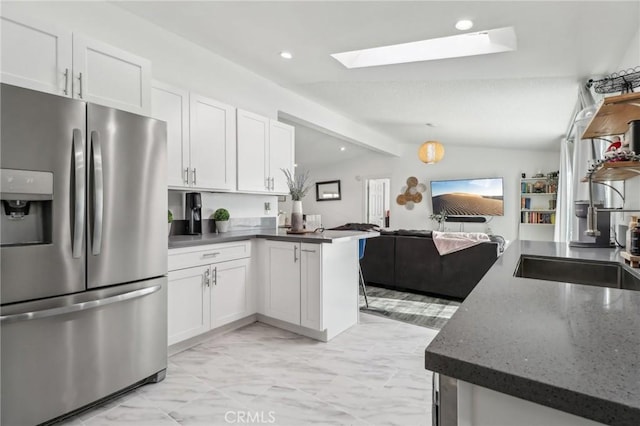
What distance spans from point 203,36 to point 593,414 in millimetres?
3326

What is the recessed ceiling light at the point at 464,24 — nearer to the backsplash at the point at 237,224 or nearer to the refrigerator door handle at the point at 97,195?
the refrigerator door handle at the point at 97,195

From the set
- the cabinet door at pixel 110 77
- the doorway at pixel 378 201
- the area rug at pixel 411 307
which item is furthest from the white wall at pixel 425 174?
the cabinet door at pixel 110 77

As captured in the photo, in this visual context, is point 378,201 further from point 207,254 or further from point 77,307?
point 77,307

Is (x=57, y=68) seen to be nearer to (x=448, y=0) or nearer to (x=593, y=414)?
(x=448, y=0)

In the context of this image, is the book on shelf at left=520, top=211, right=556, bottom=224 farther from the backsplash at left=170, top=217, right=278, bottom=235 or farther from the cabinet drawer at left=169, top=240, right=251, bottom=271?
the cabinet drawer at left=169, top=240, right=251, bottom=271

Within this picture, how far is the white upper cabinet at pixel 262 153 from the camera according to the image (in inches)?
130

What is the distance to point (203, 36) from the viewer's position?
2.86 m

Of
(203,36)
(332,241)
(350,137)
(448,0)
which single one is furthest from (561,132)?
(203,36)

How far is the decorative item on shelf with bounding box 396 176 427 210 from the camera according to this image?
7.63 meters

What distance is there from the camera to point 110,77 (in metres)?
2.10

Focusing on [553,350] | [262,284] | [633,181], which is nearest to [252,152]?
[262,284]

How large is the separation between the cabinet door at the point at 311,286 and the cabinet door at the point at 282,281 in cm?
5

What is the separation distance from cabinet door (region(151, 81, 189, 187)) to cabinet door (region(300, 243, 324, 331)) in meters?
1.21

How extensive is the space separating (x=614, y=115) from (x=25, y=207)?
2.77 meters
